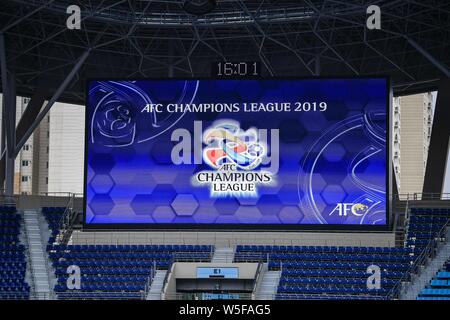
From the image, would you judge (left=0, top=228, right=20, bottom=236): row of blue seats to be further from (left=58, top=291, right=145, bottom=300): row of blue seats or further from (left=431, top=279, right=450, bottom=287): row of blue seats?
(left=431, top=279, right=450, bottom=287): row of blue seats

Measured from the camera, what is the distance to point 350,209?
3503 centimetres

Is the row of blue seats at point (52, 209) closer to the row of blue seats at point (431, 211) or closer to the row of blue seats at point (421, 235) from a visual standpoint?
the row of blue seats at point (421, 235)

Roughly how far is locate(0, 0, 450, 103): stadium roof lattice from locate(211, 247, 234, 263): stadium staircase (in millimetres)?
9856

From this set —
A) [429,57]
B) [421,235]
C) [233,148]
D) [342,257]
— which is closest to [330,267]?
[342,257]

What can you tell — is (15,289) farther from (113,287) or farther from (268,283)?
(268,283)

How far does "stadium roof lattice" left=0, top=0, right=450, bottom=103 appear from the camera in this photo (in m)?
38.1

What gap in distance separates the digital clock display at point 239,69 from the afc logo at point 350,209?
20.8ft

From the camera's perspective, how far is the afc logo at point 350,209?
3494cm

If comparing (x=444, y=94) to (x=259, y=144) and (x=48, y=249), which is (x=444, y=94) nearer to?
(x=259, y=144)
